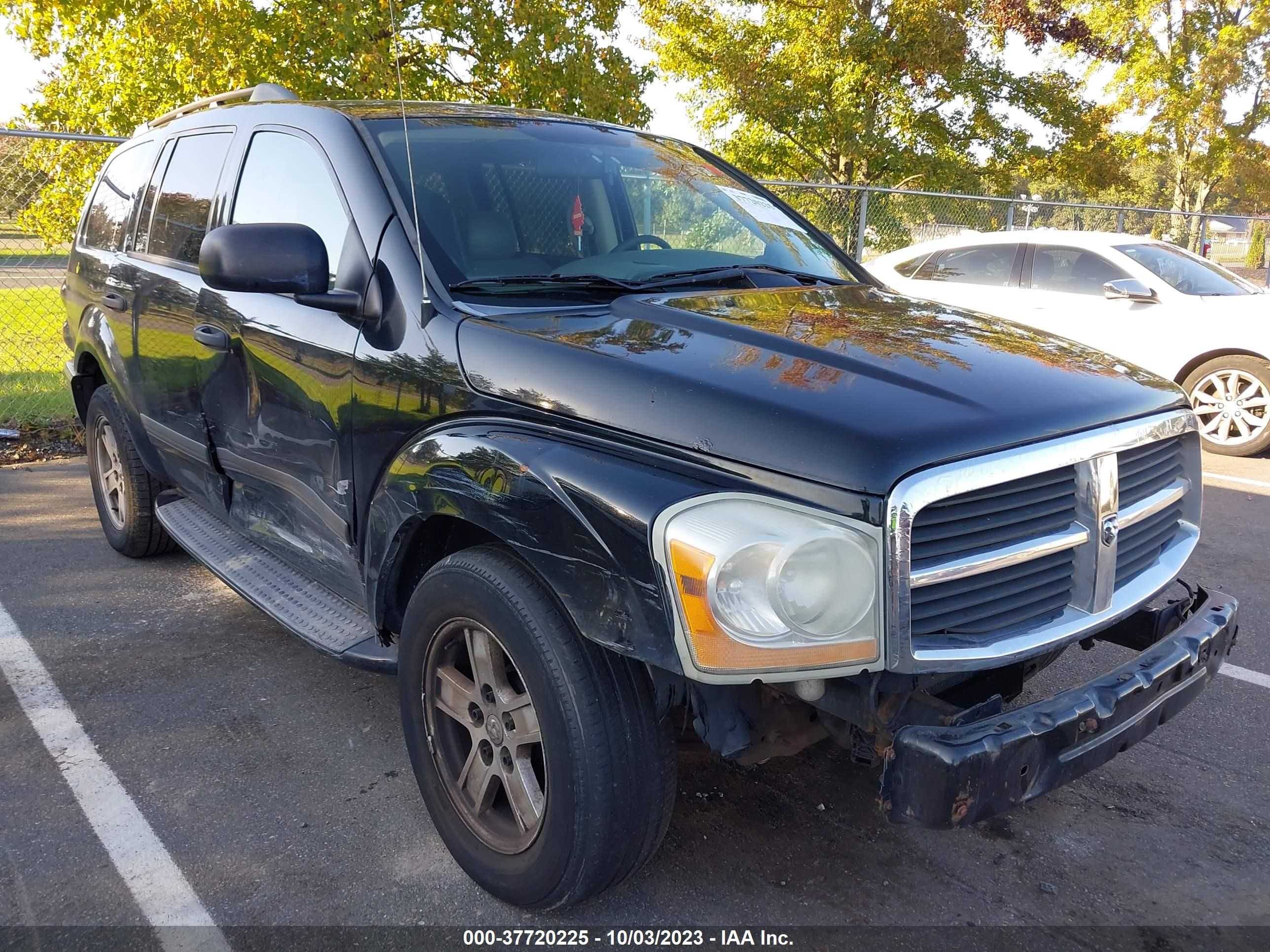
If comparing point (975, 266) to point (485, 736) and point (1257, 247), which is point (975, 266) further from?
point (1257, 247)

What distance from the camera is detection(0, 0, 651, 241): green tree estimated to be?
8328 millimetres

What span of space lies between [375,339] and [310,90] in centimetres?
722

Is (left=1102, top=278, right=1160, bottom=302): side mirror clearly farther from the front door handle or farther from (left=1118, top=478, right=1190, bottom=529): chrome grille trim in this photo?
the front door handle

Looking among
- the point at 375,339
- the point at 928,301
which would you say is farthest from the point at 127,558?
the point at 928,301

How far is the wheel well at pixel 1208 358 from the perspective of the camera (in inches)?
302

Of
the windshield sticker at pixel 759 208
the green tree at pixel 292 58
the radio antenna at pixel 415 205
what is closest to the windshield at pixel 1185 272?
the green tree at pixel 292 58

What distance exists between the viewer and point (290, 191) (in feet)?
10.5

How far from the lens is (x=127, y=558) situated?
16.5 feet

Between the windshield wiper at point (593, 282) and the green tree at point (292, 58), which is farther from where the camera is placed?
the green tree at point (292, 58)

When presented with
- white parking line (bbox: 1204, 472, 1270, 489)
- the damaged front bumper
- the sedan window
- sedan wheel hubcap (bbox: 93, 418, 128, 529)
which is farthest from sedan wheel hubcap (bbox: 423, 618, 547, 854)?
the sedan window

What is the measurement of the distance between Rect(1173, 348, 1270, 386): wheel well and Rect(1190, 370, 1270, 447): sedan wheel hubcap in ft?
0.40

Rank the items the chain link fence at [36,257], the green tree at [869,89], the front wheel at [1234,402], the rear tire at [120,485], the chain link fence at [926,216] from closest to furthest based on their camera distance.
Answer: the rear tire at [120,485]
the chain link fence at [36,257]
the front wheel at [1234,402]
the chain link fence at [926,216]
the green tree at [869,89]

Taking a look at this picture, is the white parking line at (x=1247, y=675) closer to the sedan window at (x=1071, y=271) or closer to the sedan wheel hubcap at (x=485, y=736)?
the sedan wheel hubcap at (x=485, y=736)

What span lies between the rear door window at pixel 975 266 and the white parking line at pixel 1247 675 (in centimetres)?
544
